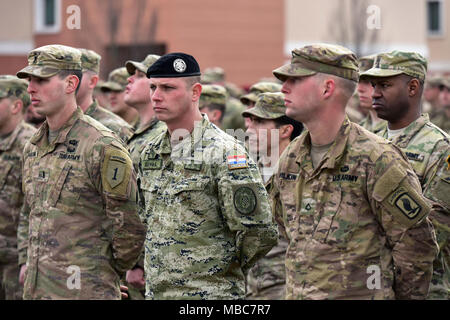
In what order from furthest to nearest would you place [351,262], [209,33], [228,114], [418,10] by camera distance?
1. [418,10]
2. [209,33]
3. [228,114]
4. [351,262]

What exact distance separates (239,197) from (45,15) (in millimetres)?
28787

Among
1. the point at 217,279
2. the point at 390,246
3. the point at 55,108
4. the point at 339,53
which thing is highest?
the point at 339,53

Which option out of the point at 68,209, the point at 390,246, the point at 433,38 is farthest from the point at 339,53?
the point at 433,38

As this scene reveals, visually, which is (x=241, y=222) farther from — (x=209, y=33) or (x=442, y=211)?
(x=209, y=33)

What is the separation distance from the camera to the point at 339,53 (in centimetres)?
487

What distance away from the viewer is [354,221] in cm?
471

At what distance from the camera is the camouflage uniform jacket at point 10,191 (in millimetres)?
7801

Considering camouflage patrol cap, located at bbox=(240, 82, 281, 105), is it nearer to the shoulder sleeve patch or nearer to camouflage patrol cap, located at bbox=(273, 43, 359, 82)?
the shoulder sleeve patch

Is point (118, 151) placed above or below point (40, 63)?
below

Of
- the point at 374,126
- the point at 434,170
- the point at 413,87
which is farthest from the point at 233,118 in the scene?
the point at 434,170

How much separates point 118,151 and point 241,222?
1080 mm

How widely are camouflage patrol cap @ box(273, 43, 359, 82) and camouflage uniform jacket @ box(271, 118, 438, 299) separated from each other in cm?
30

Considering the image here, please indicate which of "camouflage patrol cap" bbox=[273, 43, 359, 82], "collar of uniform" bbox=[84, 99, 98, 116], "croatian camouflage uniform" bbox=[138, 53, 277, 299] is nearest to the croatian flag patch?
"croatian camouflage uniform" bbox=[138, 53, 277, 299]

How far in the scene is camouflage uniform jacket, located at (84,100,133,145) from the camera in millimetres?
7895
